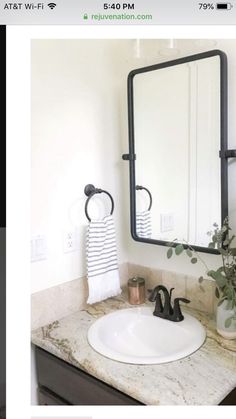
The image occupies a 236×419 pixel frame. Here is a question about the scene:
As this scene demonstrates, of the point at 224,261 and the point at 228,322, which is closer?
the point at 228,322

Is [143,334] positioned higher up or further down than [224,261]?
further down

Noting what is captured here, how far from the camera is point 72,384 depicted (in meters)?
0.94

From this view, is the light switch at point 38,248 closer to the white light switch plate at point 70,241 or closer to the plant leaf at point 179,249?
Result: the white light switch plate at point 70,241

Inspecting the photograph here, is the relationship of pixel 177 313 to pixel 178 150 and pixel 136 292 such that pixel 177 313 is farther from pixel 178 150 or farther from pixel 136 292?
pixel 178 150

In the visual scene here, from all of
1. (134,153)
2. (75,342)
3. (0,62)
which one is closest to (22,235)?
(0,62)

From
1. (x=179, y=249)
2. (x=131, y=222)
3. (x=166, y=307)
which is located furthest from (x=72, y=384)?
(x=131, y=222)

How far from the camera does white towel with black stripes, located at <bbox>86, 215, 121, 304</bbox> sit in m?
1.18

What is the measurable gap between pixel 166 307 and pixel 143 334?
130 mm

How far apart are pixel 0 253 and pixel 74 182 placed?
0.67 metres

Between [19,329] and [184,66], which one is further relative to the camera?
[184,66]
